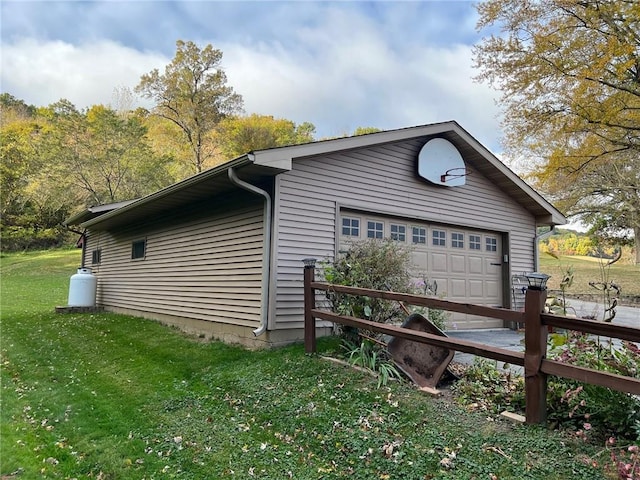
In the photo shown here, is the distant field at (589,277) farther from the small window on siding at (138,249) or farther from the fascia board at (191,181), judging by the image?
the fascia board at (191,181)

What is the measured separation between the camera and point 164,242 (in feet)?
29.2

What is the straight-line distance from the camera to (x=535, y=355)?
2838mm

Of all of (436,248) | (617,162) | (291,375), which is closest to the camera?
(291,375)

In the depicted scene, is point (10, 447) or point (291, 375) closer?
point (10, 447)

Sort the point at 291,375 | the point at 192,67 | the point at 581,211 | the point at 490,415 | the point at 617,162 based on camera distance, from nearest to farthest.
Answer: the point at 490,415 < the point at 291,375 < the point at 617,162 < the point at 581,211 < the point at 192,67

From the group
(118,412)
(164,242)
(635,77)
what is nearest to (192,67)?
(164,242)

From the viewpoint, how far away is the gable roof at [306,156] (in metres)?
5.41

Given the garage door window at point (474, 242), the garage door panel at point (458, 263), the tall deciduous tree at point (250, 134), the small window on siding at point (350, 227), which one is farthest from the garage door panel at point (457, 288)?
the tall deciduous tree at point (250, 134)

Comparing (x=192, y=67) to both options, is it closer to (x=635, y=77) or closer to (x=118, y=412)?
(x=635, y=77)

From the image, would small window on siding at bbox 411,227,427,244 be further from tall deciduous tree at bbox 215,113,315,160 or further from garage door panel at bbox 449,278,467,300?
tall deciduous tree at bbox 215,113,315,160

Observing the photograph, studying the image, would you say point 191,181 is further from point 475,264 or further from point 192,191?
point 475,264

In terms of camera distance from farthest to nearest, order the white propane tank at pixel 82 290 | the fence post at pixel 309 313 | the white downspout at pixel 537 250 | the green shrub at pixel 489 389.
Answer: the white propane tank at pixel 82 290 → the white downspout at pixel 537 250 → the fence post at pixel 309 313 → the green shrub at pixel 489 389

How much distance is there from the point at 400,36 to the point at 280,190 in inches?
279

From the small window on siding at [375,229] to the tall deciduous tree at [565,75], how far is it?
7.73m
